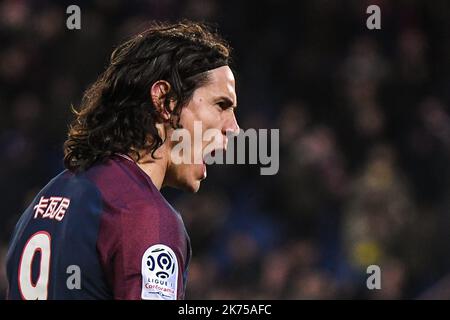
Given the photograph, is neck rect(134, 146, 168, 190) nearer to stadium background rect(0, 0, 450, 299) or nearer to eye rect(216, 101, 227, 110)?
eye rect(216, 101, 227, 110)

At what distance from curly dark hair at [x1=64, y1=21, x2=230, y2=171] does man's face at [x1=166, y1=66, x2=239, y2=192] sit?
0.03 metres

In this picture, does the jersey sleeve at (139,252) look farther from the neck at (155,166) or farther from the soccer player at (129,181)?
the neck at (155,166)

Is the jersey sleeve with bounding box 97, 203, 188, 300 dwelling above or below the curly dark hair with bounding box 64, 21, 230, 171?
below

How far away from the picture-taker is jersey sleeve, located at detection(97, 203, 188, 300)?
7.72ft

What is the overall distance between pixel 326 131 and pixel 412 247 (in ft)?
4.38

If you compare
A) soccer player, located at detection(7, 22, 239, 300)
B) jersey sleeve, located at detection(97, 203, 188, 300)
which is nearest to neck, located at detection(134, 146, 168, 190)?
soccer player, located at detection(7, 22, 239, 300)


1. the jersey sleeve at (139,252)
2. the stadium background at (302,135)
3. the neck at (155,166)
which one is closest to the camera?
the jersey sleeve at (139,252)

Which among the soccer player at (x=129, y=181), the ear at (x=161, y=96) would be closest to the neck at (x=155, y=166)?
the soccer player at (x=129, y=181)

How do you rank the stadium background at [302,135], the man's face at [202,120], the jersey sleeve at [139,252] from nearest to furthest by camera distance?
the jersey sleeve at [139,252], the man's face at [202,120], the stadium background at [302,135]

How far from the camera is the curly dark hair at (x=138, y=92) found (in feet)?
8.86

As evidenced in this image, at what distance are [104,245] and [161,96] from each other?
0.58 metres

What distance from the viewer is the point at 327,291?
259 inches
